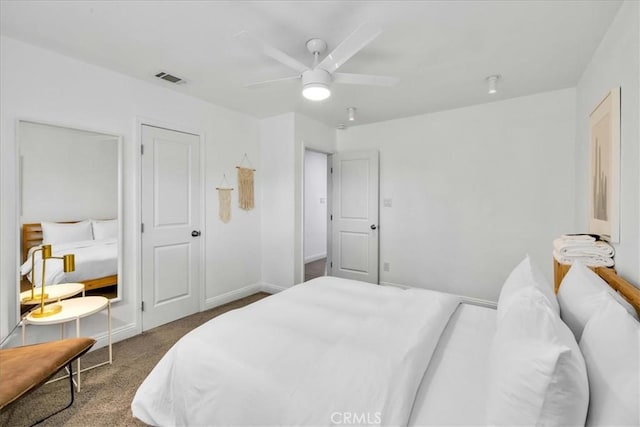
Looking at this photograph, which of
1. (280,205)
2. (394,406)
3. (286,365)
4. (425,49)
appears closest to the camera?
(394,406)

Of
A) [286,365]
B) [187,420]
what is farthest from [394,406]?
[187,420]

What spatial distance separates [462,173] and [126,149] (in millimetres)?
3726

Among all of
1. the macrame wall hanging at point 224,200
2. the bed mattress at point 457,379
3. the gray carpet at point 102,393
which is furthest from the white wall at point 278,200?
the bed mattress at point 457,379

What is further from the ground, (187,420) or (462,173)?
(462,173)

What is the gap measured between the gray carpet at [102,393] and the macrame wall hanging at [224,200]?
1485mm

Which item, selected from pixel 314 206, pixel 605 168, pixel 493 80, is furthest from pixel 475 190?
pixel 314 206

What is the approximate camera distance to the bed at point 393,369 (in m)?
0.83

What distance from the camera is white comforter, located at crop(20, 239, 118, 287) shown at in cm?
229

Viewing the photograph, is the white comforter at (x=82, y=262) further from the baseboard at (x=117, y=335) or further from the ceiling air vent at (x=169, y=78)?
the ceiling air vent at (x=169, y=78)

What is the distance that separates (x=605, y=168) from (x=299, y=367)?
241 cm

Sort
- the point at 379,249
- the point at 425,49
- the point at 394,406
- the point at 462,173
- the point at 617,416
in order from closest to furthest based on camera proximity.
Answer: the point at 617,416, the point at 394,406, the point at 425,49, the point at 462,173, the point at 379,249

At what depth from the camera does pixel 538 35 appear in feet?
6.92

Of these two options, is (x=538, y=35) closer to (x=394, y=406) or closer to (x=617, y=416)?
(x=617, y=416)

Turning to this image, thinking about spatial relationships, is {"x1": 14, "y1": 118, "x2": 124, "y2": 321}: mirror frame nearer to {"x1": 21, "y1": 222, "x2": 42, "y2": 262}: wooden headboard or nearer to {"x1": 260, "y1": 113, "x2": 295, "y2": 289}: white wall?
{"x1": 21, "y1": 222, "x2": 42, "y2": 262}: wooden headboard
